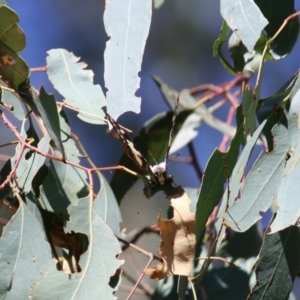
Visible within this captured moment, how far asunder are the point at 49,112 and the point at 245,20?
1.17 ft

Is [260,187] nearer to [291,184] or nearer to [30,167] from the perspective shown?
[291,184]

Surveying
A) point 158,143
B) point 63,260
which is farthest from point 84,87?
point 158,143

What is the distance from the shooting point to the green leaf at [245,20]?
1024 mm

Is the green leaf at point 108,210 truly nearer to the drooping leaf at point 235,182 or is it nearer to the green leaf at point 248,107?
the drooping leaf at point 235,182

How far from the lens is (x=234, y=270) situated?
1.37 meters

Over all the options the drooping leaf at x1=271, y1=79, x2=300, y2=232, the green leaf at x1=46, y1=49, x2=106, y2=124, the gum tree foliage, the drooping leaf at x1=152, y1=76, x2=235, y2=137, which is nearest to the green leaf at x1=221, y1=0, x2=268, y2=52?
the gum tree foliage

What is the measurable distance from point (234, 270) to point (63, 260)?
0.41m

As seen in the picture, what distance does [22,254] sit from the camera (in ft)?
3.41

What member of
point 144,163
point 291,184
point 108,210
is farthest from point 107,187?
point 291,184

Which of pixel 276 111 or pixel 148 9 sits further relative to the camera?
pixel 276 111

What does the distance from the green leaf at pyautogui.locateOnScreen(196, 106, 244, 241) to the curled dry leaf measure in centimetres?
3

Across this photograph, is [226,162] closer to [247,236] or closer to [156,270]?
[156,270]

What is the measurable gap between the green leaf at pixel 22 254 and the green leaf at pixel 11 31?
11.2 inches

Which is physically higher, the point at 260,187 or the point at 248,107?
the point at 248,107
